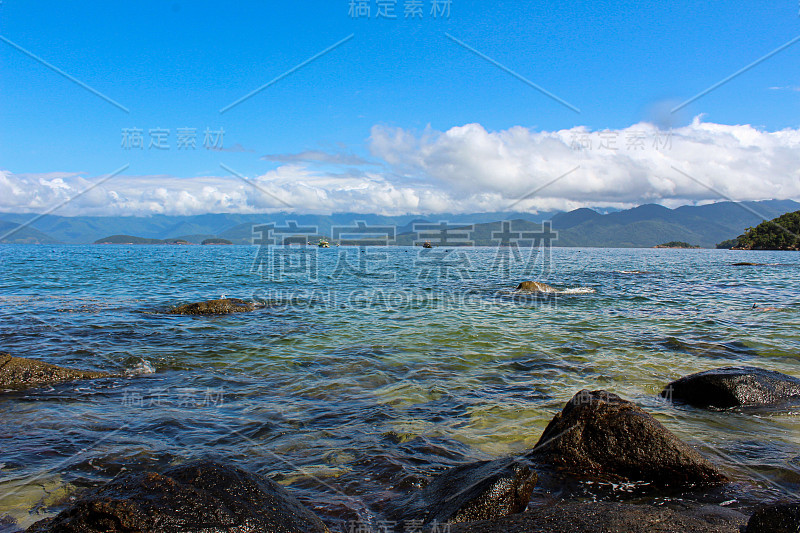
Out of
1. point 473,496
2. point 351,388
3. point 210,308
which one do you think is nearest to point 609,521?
point 473,496

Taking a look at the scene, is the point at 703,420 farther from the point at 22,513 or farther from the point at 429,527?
the point at 22,513

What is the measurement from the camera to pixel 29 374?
10008 mm

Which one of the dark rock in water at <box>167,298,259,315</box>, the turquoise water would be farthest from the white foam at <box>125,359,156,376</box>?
the dark rock in water at <box>167,298,259,315</box>

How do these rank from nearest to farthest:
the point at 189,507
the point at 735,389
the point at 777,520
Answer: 1. the point at 777,520
2. the point at 189,507
3. the point at 735,389

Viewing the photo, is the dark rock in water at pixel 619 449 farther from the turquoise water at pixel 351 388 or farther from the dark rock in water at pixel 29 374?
the dark rock in water at pixel 29 374

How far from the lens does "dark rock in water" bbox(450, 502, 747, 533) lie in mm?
4293

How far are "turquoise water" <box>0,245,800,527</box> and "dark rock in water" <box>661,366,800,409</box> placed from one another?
0.44m

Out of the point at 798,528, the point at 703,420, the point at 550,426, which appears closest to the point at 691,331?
the point at 703,420

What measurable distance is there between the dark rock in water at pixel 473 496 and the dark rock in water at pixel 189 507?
1225 millimetres

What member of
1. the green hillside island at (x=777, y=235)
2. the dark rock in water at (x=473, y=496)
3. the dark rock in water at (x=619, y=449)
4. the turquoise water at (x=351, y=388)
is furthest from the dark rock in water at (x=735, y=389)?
the green hillside island at (x=777, y=235)

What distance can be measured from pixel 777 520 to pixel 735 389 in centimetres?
597

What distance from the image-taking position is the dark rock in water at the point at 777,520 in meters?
3.93

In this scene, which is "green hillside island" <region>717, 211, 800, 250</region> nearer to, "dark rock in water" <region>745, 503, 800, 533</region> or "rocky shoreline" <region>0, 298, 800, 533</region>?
"rocky shoreline" <region>0, 298, 800, 533</region>

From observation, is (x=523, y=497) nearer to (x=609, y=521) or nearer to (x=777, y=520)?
(x=609, y=521)
